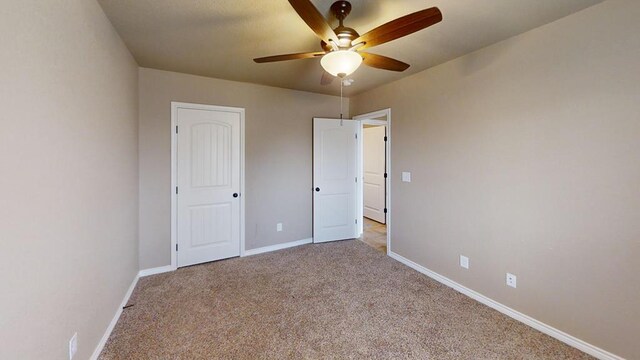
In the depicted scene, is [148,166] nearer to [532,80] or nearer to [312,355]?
[312,355]

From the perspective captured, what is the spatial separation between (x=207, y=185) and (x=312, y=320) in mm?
2114

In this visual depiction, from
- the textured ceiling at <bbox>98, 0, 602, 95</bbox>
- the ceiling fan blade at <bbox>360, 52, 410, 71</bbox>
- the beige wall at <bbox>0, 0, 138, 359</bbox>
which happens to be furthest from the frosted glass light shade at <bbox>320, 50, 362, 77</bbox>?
the beige wall at <bbox>0, 0, 138, 359</bbox>

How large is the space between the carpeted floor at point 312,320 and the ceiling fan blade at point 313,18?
209cm

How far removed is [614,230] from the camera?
170cm

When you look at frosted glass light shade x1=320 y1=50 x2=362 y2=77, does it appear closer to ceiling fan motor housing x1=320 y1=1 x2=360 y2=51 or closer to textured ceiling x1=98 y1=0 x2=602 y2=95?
ceiling fan motor housing x1=320 y1=1 x2=360 y2=51

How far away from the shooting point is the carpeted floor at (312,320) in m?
1.79

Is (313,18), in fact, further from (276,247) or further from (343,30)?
(276,247)

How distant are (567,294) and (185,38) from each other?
12.0ft

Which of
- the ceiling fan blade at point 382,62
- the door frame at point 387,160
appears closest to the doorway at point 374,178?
the door frame at point 387,160

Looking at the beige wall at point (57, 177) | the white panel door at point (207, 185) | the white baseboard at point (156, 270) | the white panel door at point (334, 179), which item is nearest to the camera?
the beige wall at point (57, 177)

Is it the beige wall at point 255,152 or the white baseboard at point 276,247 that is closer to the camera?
the beige wall at point 255,152

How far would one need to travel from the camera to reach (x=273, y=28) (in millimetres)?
2014

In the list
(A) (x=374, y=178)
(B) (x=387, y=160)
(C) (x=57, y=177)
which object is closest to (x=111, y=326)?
(C) (x=57, y=177)

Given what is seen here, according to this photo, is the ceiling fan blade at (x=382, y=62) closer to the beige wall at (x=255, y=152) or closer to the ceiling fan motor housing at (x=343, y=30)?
the ceiling fan motor housing at (x=343, y=30)
